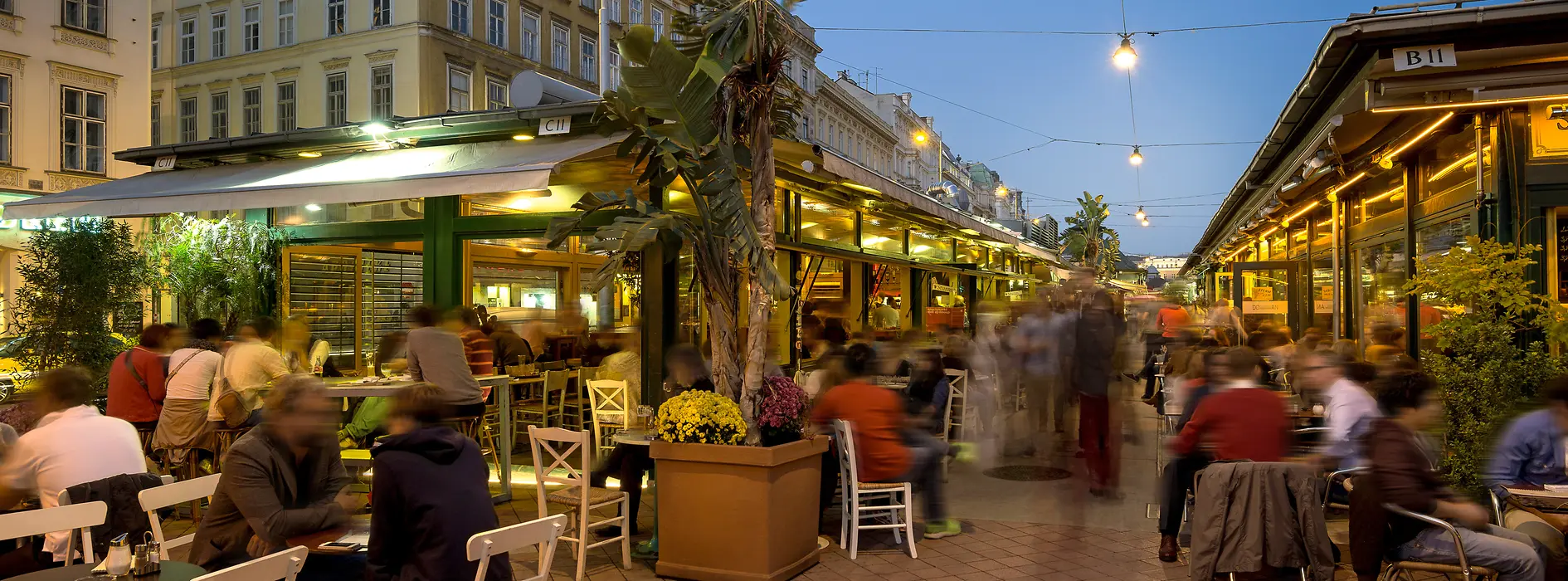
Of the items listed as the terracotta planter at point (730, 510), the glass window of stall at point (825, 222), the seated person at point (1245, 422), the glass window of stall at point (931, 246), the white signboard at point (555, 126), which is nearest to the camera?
the seated person at point (1245, 422)

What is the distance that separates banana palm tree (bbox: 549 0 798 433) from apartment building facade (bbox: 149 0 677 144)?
66.8 feet

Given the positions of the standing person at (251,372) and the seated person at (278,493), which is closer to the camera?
the seated person at (278,493)

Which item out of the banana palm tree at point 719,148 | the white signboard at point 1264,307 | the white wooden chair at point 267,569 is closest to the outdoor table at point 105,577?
the white wooden chair at point 267,569

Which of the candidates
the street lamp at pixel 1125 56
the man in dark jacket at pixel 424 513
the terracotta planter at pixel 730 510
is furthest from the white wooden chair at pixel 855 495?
the street lamp at pixel 1125 56

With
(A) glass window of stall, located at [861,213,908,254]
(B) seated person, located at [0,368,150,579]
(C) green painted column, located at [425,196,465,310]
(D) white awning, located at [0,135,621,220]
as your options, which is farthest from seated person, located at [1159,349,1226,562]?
(A) glass window of stall, located at [861,213,908,254]

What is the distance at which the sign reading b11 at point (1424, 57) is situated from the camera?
24.4ft

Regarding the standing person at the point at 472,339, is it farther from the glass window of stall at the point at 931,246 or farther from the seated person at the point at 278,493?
the glass window of stall at the point at 931,246

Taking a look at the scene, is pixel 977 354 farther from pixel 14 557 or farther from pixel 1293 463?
pixel 14 557

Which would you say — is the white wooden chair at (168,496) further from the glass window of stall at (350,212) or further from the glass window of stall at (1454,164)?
the glass window of stall at (1454,164)

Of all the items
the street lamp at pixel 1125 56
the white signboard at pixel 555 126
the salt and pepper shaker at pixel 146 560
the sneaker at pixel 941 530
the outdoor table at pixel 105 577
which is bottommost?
the sneaker at pixel 941 530

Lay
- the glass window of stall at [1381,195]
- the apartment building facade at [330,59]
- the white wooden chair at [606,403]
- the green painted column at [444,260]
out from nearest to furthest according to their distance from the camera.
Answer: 1. the white wooden chair at [606,403]
2. the green painted column at [444,260]
3. the glass window of stall at [1381,195]
4. the apartment building facade at [330,59]

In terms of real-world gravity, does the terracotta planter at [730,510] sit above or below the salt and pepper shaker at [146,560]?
below

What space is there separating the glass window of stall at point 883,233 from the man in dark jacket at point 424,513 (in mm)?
9785

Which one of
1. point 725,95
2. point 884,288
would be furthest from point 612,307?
point 884,288
